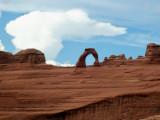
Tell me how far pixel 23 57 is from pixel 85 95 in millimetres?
24841

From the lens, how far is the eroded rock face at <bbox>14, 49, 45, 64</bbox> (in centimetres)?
4494

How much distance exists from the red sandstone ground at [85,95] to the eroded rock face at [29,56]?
14.0 meters

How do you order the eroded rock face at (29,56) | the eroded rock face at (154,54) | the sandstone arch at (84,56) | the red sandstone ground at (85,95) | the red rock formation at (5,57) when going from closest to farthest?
the red sandstone ground at (85,95), the eroded rock face at (154,54), the sandstone arch at (84,56), the red rock formation at (5,57), the eroded rock face at (29,56)

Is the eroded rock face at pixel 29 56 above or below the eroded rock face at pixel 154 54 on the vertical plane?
above

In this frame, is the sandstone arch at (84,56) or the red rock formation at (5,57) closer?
the sandstone arch at (84,56)

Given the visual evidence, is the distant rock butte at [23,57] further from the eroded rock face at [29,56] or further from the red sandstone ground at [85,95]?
the red sandstone ground at [85,95]

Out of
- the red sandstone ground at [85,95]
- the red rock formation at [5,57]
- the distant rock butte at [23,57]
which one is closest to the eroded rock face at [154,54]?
the red sandstone ground at [85,95]

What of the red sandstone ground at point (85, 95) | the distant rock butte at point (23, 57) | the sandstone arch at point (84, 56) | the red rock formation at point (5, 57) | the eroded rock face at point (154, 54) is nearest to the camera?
the red sandstone ground at point (85, 95)

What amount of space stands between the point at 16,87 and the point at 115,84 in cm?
1034

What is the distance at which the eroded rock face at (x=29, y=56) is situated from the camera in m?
44.9

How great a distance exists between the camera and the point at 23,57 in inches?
1791

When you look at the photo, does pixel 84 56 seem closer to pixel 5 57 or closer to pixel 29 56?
pixel 29 56

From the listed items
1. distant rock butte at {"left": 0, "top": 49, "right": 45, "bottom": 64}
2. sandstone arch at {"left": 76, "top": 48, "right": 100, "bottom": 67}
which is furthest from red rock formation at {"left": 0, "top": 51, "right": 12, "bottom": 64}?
sandstone arch at {"left": 76, "top": 48, "right": 100, "bottom": 67}

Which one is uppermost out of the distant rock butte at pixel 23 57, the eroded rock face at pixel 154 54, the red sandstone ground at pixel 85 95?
the distant rock butte at pixel 23 57
